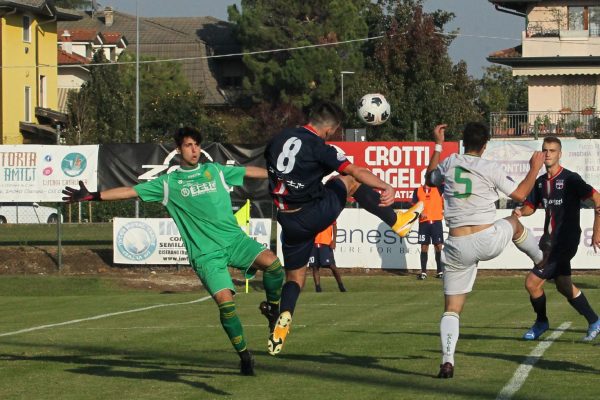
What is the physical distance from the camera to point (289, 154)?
10.6m

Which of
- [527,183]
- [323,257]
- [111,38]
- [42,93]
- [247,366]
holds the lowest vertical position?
[247,366]

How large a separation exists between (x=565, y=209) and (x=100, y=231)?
26973mm

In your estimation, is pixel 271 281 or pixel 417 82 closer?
pixel 271 281

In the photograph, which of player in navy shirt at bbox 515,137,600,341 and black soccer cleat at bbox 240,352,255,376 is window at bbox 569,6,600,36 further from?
black soccer cleat at bbox 240,352,255,376

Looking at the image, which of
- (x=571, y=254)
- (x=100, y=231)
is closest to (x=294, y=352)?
(x=571, y=254)

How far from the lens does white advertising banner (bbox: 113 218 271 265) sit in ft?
92.5

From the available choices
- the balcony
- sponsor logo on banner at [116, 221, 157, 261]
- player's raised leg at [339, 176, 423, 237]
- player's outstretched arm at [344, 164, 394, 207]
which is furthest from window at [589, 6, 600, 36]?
player's outstretched arm at [344, 164, 394, 207]

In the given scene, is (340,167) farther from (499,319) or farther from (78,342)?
(499,319)

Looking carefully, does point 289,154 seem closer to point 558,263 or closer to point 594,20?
point 558,263

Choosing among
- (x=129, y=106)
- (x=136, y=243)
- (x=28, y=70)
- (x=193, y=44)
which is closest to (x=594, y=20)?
(x=28, y=70)

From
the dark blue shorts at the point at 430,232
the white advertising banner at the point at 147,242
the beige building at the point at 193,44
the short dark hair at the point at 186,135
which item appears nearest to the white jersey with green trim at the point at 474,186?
the short dark hair at the point at 186,135

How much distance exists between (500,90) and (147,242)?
2389 inches

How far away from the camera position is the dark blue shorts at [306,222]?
428 inches

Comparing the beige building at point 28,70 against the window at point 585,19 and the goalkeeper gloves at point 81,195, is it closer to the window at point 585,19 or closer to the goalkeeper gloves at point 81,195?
the window at point 585,19
